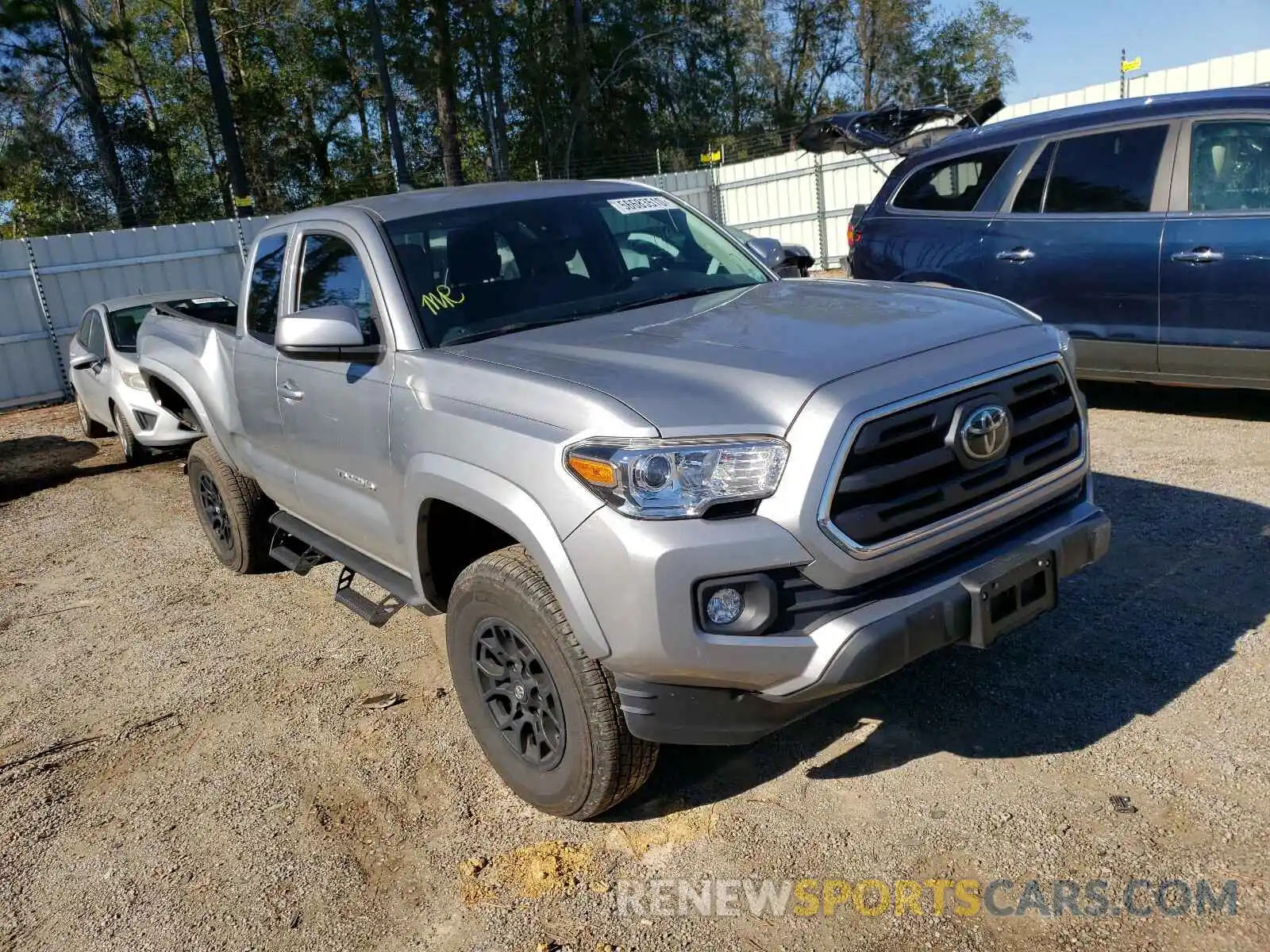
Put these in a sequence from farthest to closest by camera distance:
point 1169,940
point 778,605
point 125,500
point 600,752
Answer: point 125,500 → point 600,752 → point 778,605 → point 1169,940

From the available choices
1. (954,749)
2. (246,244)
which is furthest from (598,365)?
(246,244)

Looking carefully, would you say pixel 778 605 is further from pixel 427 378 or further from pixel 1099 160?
pixel 1099 160

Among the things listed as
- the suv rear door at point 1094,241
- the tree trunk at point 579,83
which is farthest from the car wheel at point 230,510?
the tree trunk at point 579,83

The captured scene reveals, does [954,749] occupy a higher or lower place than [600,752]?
lower

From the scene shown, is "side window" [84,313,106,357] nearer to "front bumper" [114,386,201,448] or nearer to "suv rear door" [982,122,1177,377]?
"front bumper" [114,386,201,448]

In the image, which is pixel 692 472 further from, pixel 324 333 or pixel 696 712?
pixel 324 333

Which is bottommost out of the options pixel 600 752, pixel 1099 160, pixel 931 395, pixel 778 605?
pixel 600 752

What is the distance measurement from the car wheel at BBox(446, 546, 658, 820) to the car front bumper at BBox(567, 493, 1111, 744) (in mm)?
148

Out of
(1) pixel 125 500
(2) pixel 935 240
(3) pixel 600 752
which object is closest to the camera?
(3) pixel 600 752

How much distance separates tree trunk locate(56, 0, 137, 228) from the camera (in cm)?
2449

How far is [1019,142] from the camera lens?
21.9ft

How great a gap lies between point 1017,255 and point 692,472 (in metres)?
4.92

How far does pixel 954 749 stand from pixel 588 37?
1441 inches

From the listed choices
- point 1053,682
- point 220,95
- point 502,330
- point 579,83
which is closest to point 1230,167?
point 1053,682
